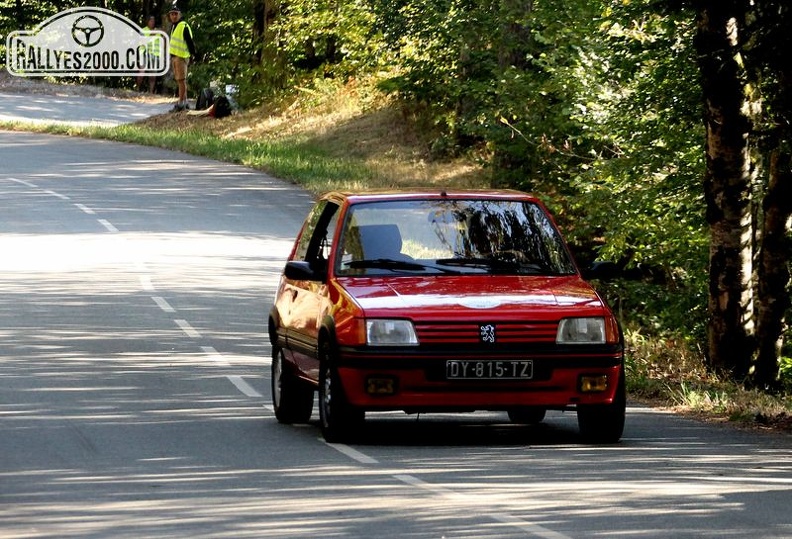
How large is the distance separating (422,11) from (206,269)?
11.1m

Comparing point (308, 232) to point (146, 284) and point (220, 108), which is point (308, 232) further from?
point (220, 108)

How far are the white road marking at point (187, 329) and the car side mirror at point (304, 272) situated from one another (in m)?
7.04

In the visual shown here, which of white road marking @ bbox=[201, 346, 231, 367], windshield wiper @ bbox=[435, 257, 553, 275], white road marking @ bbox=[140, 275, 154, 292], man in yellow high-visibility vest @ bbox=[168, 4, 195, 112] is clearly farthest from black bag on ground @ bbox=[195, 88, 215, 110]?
windshield wiper @ bbox=[435, 257, 553, 275]

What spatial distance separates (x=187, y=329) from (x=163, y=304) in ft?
7.51

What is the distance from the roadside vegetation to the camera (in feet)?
56.9

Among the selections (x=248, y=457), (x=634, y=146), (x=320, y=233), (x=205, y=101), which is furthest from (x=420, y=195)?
(x=205, y=101)

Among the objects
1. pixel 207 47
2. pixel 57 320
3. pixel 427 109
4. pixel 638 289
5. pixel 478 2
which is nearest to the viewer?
pixel 57 320

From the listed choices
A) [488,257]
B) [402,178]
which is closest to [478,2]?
[402,178]

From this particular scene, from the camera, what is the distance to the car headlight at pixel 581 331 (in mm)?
12164

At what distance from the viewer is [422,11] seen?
36312 millimetres

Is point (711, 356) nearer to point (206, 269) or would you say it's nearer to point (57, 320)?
point (57, 320)

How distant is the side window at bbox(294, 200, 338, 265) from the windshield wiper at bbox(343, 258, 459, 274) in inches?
29.9

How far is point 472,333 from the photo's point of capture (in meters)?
12.0

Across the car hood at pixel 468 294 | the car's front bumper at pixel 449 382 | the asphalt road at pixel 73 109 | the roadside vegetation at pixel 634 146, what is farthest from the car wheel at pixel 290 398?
the asphalt road at pixel 73 109
